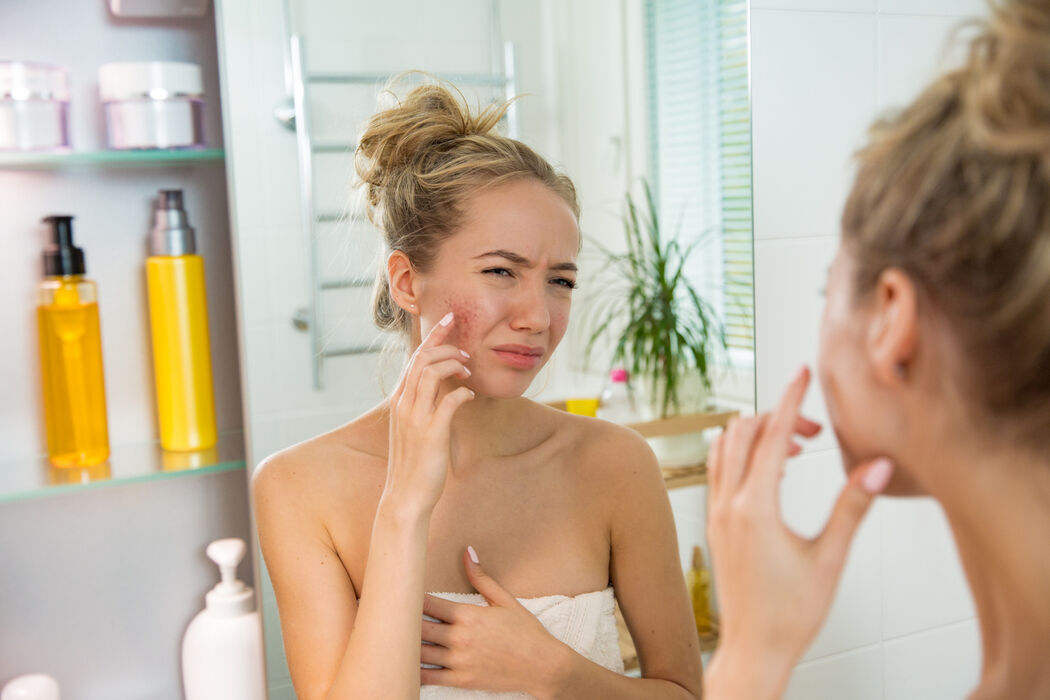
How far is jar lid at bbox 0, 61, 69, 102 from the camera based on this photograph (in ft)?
3.18

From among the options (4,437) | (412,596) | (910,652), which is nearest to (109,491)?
(4,437)

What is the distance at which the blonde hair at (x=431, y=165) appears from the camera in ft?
3.07

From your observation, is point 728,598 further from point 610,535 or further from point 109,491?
point 109,491

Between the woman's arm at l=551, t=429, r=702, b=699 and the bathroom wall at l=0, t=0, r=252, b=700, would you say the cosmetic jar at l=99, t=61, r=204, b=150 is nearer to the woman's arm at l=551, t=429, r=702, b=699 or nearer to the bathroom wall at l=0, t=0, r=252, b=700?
the bathroom wall at l=0, t=0, r=252, b=700

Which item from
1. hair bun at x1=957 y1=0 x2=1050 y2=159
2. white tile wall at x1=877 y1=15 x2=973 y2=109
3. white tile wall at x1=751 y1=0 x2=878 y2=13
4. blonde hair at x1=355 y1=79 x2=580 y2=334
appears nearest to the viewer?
hair bun at x1=957 y1=0 x2=1050 y2=159

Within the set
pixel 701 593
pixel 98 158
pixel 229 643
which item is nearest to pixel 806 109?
pixel 701 593

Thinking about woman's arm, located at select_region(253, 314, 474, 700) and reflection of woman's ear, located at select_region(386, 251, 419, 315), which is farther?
reflection of woman's ear, located at select_region(386, 251, 419, 315)

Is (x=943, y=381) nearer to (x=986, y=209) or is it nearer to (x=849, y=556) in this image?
(x=986, y=209)

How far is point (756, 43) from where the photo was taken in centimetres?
115

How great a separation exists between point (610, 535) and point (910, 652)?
567 millimetres

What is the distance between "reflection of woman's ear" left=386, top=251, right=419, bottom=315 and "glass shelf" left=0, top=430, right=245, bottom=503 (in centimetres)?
28

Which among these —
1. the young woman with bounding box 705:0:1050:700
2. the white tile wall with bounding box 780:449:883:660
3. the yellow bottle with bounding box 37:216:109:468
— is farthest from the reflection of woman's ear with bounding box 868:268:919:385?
the yellow bottle with bounding box 37:216:109:468

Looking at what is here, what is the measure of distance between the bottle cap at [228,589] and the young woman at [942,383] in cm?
70

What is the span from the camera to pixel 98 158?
40.4 inches
